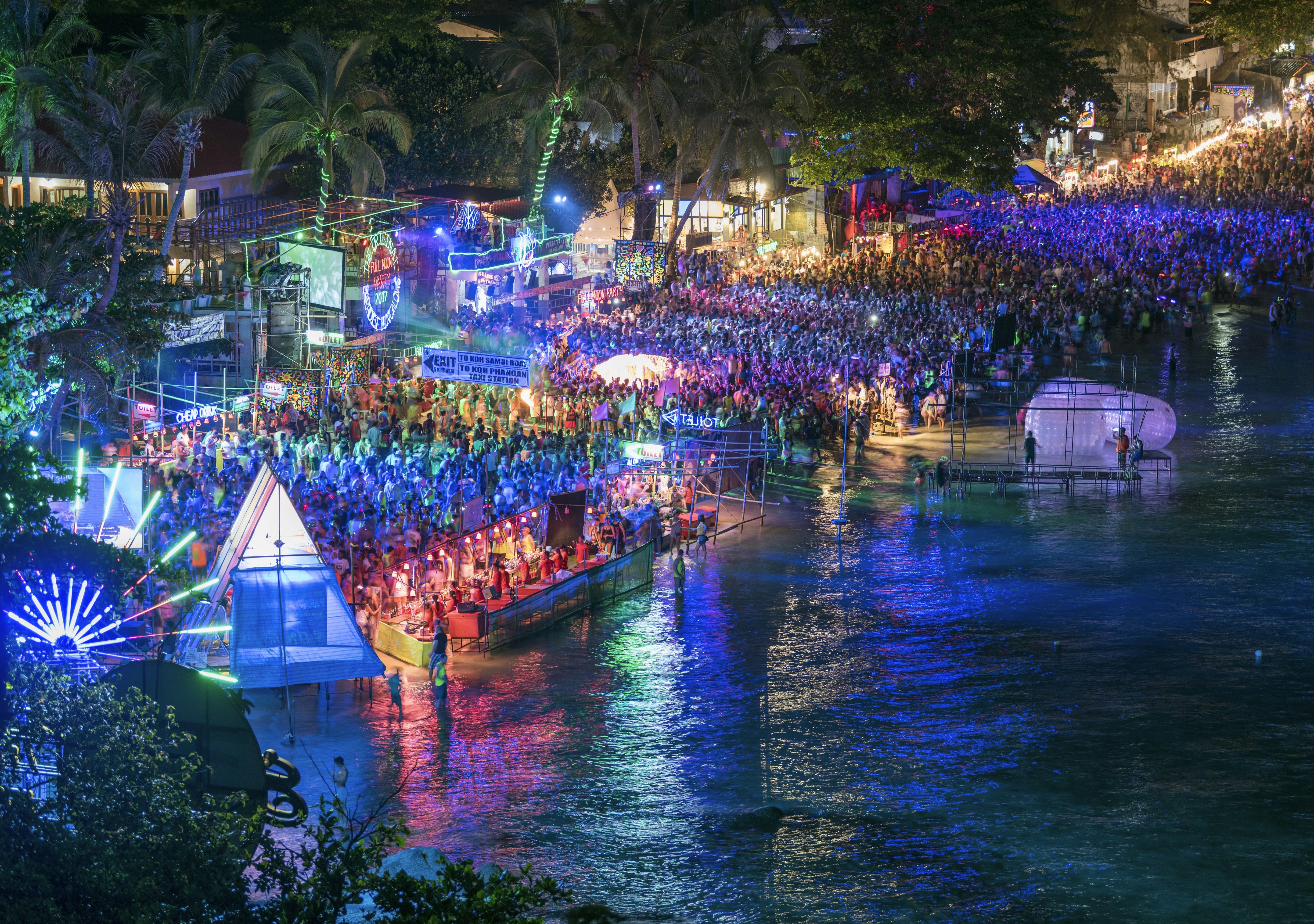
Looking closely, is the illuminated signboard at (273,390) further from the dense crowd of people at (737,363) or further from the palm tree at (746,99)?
the palm tree at (746,99)

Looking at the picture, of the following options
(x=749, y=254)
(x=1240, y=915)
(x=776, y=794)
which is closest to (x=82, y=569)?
(x=776, y=794)

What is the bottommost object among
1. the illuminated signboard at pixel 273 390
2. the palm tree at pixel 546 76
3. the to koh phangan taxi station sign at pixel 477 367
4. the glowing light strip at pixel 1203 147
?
the illuminated signboard at pixel 273 390

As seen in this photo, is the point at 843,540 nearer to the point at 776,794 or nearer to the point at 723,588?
the point at 723,588

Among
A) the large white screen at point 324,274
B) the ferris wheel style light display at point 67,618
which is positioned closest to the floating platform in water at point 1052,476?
the large white screen at point 324,274

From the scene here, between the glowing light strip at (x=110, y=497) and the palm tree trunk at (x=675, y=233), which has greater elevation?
the palm tree trunk at (x=675, y=233)

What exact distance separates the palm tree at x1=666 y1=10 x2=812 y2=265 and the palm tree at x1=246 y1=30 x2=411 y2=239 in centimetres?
1521

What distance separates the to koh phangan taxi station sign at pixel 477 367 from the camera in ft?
83.4

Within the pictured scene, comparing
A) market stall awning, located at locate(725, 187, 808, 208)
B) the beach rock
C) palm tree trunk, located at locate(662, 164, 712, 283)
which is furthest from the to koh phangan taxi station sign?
market stall awning, located at locate(725, 187, 808, 208)

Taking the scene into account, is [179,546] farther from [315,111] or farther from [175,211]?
[315,111]

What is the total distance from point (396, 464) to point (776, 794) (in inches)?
493

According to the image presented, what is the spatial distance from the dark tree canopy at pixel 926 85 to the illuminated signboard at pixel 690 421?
25.9m

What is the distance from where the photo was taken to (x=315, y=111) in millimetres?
39812

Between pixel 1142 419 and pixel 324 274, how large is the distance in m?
19.4

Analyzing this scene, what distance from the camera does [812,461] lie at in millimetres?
34062
